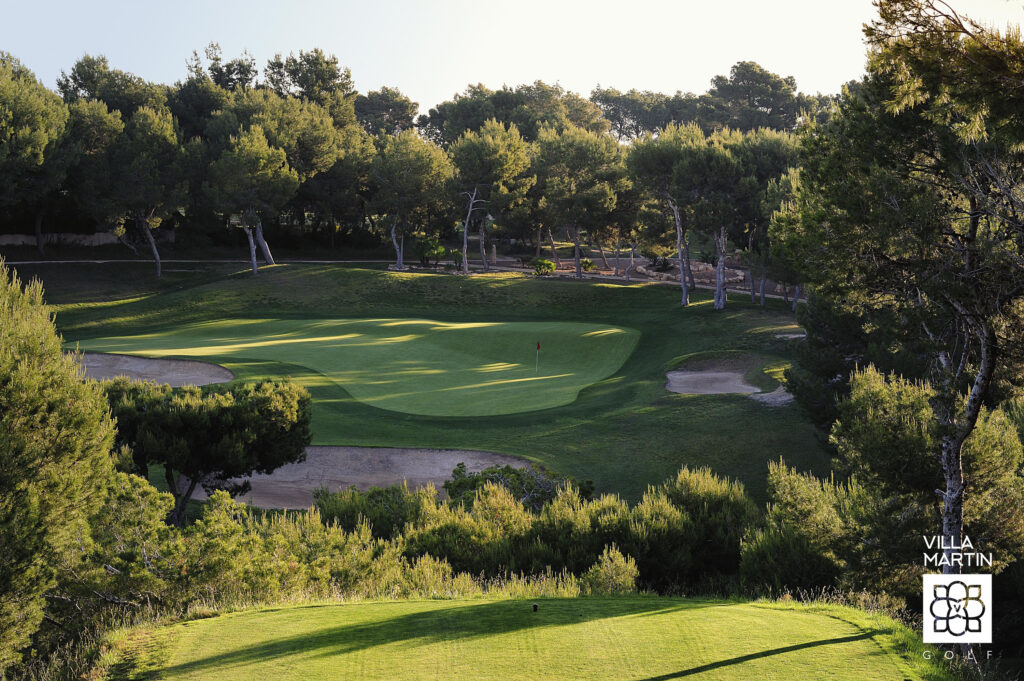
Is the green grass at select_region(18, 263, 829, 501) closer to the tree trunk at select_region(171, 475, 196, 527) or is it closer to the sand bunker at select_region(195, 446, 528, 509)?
the sand bunker at select_region(195, 446, 528, 509)

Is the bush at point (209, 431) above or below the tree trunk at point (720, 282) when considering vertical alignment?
below

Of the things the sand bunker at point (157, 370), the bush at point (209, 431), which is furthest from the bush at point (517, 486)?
the sand bunker at point (157, 370)

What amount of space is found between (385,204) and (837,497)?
58256 mm

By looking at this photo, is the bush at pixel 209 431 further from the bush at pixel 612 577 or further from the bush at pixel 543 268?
the bush at pixel 543 268

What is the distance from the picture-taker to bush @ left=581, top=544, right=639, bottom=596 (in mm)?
12406

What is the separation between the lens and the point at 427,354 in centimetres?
3703

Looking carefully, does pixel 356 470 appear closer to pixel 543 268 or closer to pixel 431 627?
pixel 431 627

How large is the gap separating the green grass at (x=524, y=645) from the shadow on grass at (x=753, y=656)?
0.05ft

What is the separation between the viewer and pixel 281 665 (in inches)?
295

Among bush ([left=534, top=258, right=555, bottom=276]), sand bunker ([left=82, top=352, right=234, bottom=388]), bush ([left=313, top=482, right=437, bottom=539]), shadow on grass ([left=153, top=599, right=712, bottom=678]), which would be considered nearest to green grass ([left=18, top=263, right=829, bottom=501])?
sand bunker ([left=82, top=352, right=234, bottom=388])

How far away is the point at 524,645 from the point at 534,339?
1290 inches

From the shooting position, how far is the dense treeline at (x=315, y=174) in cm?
5075

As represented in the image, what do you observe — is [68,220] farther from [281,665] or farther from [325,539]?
[281,665]

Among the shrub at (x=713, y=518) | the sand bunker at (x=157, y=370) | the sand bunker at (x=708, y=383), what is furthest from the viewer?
the sand bunker at (x=157, y=370)
